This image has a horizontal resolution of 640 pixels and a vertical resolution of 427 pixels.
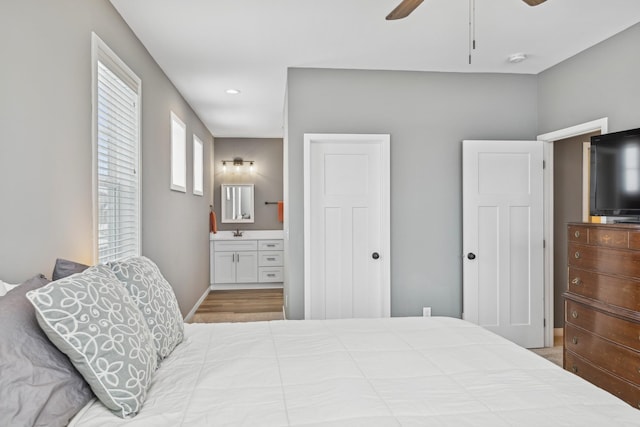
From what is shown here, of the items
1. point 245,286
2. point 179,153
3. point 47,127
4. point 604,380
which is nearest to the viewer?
point 47,127

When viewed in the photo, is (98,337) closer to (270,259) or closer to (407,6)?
(407,6)

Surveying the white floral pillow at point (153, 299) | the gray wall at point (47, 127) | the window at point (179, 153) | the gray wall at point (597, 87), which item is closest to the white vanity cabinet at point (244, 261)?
the window at point (179, 153)

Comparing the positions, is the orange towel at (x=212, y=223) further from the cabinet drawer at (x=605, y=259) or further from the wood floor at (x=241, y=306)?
the cabinet drawer at (x=605, y=259)

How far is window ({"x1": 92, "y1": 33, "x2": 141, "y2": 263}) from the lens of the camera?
2.55 m

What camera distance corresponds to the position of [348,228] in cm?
404

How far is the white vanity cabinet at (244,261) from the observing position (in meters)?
7.14

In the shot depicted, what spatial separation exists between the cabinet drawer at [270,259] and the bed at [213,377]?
205 inches

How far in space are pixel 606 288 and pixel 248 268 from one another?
536cm

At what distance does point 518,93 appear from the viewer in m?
4.23

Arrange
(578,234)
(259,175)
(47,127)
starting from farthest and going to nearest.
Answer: (259,175)
(578,234)
(47,127)

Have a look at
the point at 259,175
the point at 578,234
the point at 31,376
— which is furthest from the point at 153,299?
the point at 259,175

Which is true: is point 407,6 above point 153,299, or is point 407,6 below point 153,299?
above

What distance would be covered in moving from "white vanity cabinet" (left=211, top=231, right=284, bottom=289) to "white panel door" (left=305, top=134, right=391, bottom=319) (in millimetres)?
3247

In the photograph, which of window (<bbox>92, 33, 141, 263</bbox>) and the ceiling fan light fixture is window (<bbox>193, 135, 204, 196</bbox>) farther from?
the ceiling fan light fixture
